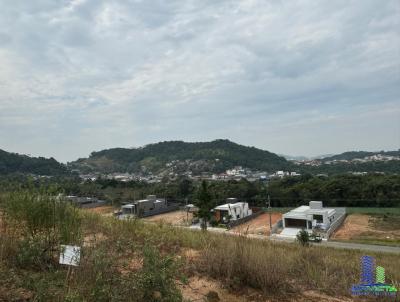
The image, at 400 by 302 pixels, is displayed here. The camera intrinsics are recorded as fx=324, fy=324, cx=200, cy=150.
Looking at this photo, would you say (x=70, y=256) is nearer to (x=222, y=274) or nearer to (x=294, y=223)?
(x=222, y=274)

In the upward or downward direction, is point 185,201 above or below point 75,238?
below

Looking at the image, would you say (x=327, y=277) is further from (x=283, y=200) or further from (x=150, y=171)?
(x=150, y=171)

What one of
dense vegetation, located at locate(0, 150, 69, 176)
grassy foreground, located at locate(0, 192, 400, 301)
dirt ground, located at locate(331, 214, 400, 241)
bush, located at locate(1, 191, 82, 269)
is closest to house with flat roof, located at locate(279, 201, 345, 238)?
dirt ground, located at locate(331, 214, 400, 241)

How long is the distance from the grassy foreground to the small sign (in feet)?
0.32

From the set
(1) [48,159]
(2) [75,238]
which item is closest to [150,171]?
(1) [48,159]

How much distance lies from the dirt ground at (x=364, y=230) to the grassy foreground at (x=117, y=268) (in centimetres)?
2784

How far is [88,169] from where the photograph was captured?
131m

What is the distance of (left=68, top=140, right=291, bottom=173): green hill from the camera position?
124688 millimetres

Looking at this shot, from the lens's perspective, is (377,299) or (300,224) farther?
(300,224)

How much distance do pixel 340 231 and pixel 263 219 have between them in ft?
33.1

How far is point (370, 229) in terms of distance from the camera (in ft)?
105

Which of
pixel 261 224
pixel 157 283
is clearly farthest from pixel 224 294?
pixel 261 224

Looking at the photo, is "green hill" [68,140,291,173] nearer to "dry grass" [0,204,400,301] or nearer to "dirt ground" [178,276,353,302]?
"dry grass" [0,204,400,301]

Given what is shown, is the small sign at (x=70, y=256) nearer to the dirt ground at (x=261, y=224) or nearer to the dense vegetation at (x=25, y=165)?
the dirt ground at (x=261, y=224)
